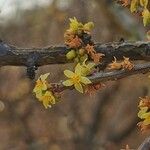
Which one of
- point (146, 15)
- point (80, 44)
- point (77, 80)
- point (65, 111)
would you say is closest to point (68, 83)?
point (77, 80)

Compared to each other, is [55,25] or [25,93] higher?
[55,25]

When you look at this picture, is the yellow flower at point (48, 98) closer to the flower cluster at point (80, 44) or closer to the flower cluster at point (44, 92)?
the flower cluster at point (44, 92)

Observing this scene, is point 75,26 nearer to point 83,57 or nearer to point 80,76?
point 83,57

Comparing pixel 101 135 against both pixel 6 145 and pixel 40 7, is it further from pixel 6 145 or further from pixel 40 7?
pixel 40 7

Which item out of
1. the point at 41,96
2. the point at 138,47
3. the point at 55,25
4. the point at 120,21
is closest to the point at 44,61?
the point at 41,96

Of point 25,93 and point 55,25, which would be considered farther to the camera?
point 55,25

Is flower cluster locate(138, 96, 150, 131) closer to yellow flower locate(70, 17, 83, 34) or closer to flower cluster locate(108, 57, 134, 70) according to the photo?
flower cluster locate(108, 57, 134, 70)

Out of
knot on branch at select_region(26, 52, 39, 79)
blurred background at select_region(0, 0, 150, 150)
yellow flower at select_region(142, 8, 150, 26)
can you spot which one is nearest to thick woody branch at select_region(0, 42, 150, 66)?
knot on branch at select_region(26, 52, 39, 79)

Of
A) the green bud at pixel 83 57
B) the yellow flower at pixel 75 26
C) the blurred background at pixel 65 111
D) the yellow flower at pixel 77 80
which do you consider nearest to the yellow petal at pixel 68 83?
the yellow flower at pixel 77 80
